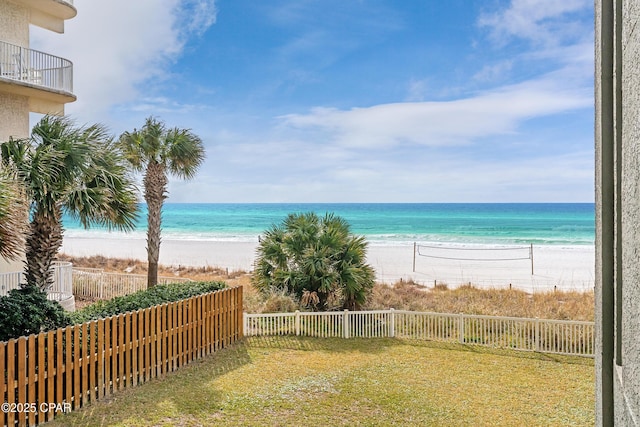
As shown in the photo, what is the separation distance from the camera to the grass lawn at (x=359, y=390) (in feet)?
20.4

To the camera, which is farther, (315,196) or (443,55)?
(315,196)

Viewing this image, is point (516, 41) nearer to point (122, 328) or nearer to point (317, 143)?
point (317, 143)

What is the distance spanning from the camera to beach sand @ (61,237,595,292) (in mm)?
24797

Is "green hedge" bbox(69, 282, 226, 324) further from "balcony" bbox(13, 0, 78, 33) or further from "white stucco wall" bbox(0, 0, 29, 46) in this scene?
"balcony" bbox(13, 0, 78, 33)

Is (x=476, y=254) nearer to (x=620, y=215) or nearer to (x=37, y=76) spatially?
(x=37, y=76)

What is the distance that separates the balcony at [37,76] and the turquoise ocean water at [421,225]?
116ft

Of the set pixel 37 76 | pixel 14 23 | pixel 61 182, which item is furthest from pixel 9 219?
pixel 14 23

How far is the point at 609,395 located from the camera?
2578 millimetres

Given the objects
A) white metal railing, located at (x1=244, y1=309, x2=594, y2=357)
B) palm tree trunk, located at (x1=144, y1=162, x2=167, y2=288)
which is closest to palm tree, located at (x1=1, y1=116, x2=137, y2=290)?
white metal railing, located at (x1=244, y1=309, x2=594, y2=357)

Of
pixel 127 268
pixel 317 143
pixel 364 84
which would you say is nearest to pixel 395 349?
pixel 127 268

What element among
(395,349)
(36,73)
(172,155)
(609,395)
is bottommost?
(395,349)

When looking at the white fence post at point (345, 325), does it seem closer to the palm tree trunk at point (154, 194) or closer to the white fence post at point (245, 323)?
the white fence post at point (245, 323)

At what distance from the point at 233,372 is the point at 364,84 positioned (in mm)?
63981

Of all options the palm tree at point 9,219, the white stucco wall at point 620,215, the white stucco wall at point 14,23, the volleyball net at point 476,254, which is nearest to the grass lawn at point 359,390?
the palm tree at point 9,219
